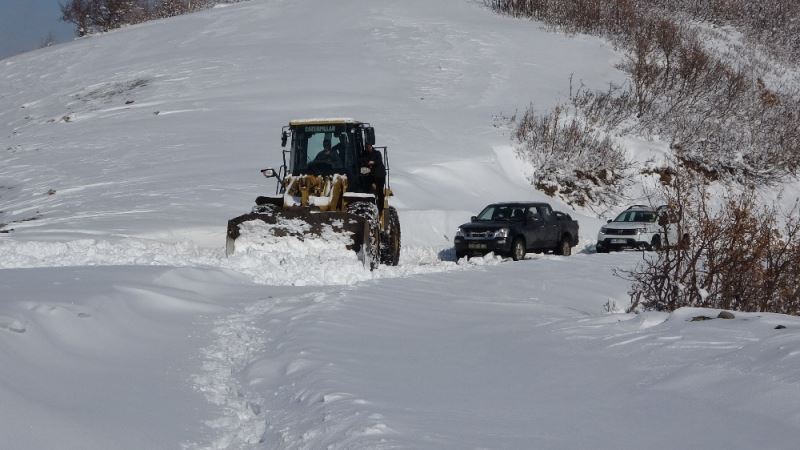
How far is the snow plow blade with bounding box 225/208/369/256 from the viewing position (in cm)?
1494

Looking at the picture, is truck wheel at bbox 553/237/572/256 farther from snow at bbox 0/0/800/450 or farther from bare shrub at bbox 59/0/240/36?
bare shrub at bbox 59/0/240/36

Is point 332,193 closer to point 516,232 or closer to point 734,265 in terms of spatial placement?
point 516,232

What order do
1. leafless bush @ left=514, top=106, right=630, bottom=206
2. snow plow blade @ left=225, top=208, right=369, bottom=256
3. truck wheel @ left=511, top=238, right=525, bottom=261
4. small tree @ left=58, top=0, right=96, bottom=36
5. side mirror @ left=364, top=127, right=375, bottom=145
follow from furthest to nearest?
small tree @ left=58, top=0, right=96, bottom=36
leafless bush @ left=514, top=106, right=630, bottom=206
truck wheel @ left=511, top=238, right=525, bottom=261
side mirror @ left=364, top=127, right=375, bottom=145
snow plow blade @ left=225, top=208, right=369, bottom=256

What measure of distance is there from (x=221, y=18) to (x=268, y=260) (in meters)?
46.6

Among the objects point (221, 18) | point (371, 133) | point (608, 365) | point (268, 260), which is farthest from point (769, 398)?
point (221, 18)

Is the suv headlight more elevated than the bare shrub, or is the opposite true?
the bare shrub

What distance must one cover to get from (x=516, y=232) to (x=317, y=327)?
12.6 meters

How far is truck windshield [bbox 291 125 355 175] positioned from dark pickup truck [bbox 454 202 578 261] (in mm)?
5272

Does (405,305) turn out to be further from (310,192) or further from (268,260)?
(310,192)

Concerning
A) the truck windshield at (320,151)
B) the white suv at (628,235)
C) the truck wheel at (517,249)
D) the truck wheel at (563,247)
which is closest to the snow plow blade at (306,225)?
the truck windshield at (320,151)

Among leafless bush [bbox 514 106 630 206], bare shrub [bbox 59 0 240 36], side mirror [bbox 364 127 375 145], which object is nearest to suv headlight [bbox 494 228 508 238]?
side mirror [bbox 364 127 375 145]

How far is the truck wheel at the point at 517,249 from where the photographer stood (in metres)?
21.4

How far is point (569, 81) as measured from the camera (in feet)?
143

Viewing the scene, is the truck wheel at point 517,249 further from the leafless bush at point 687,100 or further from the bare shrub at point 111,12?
the bare shrub at point 111,12
